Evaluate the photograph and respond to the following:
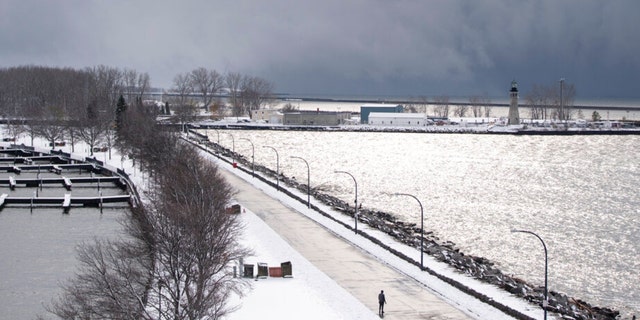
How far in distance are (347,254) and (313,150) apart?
76.2m

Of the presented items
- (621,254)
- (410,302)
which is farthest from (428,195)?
(410,302)

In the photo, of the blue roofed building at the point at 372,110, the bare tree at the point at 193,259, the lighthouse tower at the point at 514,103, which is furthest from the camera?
the blue roofed building at the point at 372,110

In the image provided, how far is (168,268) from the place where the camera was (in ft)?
87.7

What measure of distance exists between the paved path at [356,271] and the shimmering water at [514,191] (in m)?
7.81

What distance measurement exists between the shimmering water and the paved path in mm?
7809

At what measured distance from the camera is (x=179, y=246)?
27.1 m

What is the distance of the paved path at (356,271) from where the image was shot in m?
29.3

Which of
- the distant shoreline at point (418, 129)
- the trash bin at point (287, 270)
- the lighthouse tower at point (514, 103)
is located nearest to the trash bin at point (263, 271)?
the trash bin at point (287, 270)

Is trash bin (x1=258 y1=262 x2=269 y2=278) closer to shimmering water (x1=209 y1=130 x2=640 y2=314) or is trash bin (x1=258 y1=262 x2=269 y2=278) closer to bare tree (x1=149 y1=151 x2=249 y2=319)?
bare tree (x1=149 y1=151 x2=249 y2=319)

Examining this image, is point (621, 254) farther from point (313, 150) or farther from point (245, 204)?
point (313, 150)

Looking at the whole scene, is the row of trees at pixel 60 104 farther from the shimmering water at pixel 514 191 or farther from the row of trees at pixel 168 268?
the row of trees at pixel 168 268

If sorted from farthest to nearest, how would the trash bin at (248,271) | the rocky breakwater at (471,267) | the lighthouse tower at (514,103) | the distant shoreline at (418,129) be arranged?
the lighthouse tower at (514,103) < the distant shoreline at (418,129) < the trash bin at (248,271) < the rocky breakwater at (471,267)

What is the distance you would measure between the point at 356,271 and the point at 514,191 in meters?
41.7

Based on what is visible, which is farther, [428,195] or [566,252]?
[428,195]
